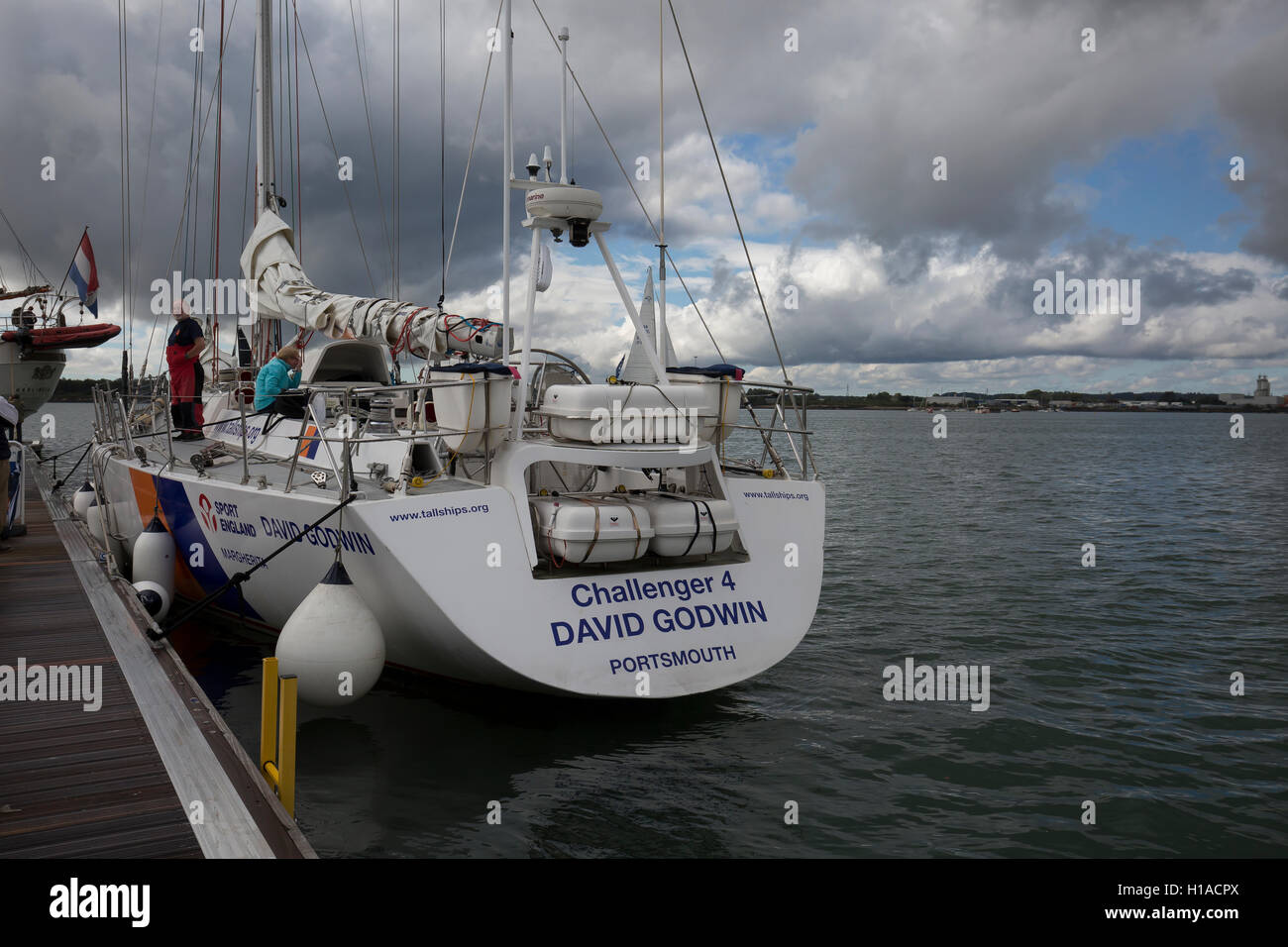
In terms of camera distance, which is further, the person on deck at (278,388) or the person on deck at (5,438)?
the person on deck at (278,388)

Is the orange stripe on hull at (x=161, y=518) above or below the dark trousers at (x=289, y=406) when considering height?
below

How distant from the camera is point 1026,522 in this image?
20.1 m

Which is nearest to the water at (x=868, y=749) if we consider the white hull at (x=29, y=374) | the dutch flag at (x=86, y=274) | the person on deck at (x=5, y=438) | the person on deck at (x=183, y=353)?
the person on deck at (x=5, y=438)

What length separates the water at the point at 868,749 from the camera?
212 inches

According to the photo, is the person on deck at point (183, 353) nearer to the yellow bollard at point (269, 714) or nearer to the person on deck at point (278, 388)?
the person on deck at point (278, 388)

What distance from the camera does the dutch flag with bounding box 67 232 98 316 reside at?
964 inches

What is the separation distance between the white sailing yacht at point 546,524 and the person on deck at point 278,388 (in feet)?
2.66

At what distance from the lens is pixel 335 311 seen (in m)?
10.8

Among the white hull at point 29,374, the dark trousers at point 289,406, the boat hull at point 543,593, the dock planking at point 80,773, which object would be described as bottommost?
the dock planking at point 80,773

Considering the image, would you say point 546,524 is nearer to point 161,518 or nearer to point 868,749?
point 868,749

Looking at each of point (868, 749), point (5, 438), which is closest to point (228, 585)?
point (5, 438)

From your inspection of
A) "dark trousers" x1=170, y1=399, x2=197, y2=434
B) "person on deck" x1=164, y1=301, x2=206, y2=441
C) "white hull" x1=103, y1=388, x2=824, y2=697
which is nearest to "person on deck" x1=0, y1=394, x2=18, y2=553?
"person on deck" x1=164, y1=301, x2=206, y2=441
